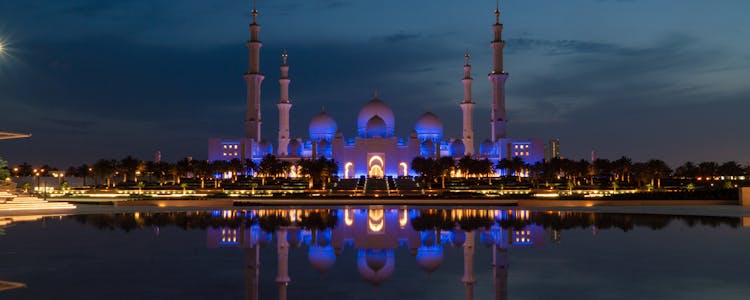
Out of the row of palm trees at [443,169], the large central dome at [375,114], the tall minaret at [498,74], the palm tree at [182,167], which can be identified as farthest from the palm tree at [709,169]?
the palm tree at [182,167]

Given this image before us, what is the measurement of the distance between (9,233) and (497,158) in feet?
241

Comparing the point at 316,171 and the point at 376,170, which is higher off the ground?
the point at 376,170

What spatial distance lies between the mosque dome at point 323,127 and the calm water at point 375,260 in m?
71.3

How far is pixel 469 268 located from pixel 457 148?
7863 cm

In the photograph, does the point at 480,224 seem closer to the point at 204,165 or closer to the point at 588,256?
the point at 588,256

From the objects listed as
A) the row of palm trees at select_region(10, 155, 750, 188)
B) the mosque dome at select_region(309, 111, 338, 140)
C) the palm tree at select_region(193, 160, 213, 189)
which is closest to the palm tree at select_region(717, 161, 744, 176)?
the row of palm trees at select_region(10, 155, 750, 188)

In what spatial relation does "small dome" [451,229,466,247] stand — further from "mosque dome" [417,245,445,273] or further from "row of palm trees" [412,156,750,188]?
"row of palm trees" [412,156,750,188]

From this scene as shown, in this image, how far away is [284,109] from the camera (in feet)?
294

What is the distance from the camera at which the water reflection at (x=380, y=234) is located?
12.6m

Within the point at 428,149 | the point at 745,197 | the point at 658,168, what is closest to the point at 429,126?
the point at 428,149

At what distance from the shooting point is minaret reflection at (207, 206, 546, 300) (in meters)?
12.1

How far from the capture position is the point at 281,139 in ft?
298

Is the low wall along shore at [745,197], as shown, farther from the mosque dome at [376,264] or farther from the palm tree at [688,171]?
the palm tree at [688,171]

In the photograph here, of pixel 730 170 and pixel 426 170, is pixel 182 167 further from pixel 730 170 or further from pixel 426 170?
pixel 730 170
